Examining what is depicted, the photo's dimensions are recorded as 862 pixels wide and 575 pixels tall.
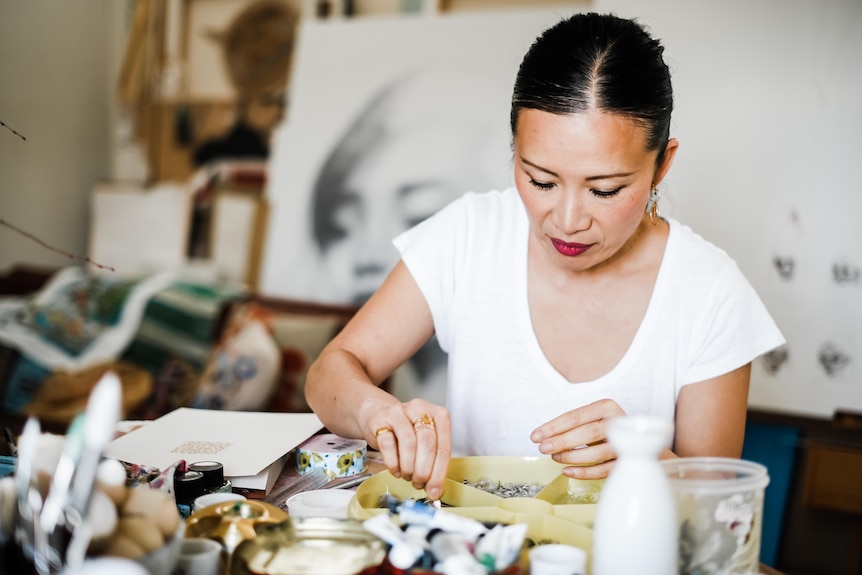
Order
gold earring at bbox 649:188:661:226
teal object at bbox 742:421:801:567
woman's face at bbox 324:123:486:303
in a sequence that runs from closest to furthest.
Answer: gold earring at bbox 649:188:661:226 → teal object at bbox 742:421:801:567 → woman's face at bbox 324:123:486:303

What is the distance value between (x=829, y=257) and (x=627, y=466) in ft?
6.16

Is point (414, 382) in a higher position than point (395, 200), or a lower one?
lower

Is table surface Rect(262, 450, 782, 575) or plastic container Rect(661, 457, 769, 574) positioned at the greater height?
plastic container Rect(661, 457, 769, 574)

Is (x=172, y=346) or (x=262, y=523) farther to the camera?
(x=172, y=346)

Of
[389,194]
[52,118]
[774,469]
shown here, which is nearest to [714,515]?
[774,469]

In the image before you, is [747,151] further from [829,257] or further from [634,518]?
[634,518]

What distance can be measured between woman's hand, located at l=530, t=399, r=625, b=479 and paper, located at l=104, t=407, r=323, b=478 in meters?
0.41

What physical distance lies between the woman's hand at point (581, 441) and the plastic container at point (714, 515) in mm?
201

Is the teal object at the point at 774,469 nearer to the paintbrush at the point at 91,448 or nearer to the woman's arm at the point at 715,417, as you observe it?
the woman's arm at the point at 715,417

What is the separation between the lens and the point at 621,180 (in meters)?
1.15

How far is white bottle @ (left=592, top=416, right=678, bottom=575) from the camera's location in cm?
68

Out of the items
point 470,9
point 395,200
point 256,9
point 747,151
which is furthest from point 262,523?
point 256,9

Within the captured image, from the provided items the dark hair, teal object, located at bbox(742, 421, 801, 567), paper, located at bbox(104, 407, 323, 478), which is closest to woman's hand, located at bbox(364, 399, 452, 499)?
paper, located at bbox(104, 407, 323, 478)

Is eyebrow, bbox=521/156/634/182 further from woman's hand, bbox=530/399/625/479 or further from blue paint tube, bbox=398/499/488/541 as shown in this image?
blue paint tube, bbox=398/499/488/541
